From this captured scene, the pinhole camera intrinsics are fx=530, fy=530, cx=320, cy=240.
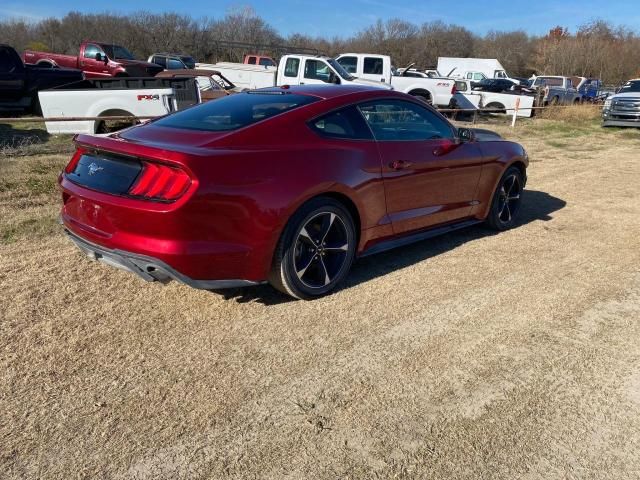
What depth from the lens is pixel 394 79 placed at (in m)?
19.1

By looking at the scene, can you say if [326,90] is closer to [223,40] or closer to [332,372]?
[332,372]

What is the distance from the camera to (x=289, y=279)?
3.64 m

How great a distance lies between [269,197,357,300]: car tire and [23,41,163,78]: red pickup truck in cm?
1670

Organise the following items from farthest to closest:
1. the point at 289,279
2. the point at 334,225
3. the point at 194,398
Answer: the point at 334,225 < the point at 289,279 < the point at 194,398

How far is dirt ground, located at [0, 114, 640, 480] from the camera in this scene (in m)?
2.38

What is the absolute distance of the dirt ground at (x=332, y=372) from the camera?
7.80 ft

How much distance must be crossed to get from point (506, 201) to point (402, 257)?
1.65 metres

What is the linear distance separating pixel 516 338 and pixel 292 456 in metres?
1.79

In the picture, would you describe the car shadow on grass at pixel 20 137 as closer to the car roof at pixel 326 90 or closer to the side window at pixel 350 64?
the car roof at pixel 326 90

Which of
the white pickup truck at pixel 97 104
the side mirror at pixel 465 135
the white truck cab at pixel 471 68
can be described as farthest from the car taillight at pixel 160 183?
the white truck cab at pixel 471 68

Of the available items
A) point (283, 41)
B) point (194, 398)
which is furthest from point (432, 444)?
point (283, 41)

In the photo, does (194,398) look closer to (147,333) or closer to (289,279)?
(147,333)

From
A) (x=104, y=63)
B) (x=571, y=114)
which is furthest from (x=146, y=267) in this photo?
(x=571, y=114)

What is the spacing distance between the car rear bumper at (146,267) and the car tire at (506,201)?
3220 millimetres
